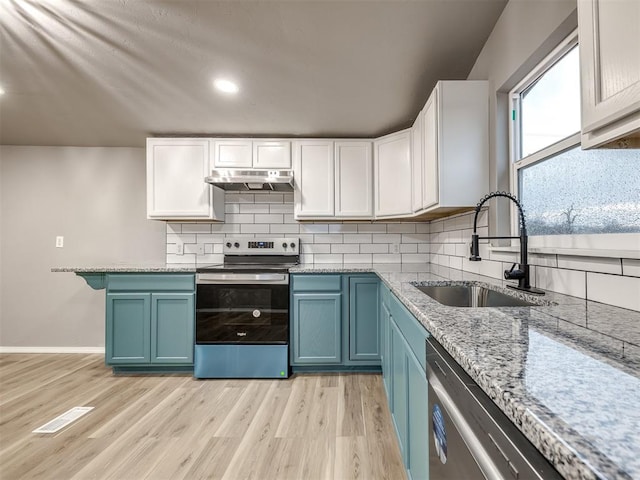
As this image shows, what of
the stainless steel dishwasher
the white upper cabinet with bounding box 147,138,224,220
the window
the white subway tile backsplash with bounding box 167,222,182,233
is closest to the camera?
the stainless steel dishwasher

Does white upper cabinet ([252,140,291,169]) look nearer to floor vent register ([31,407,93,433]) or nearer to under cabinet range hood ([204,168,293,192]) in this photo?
under cabinet range hood ([204,168,293,192])

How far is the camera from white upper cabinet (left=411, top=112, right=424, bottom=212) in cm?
229

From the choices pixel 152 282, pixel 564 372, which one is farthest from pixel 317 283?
pixel 564 372

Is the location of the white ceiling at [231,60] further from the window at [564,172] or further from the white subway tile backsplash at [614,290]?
the white subway tile backsplash at [614,290]

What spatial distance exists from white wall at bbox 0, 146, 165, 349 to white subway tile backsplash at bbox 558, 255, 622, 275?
3393 millimetres

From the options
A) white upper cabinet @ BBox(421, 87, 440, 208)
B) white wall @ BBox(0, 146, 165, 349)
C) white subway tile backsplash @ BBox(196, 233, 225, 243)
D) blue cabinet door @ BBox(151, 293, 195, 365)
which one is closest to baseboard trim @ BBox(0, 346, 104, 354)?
white wall @ BBox(0, 146, 165, 349)

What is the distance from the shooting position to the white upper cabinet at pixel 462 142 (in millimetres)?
1836

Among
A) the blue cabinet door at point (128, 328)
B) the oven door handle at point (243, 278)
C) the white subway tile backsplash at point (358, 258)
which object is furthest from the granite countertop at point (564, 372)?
the blue cabinet door at point (128, 328)

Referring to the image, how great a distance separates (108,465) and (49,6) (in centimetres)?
228

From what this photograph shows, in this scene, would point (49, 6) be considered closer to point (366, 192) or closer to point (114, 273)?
point (114, 273)

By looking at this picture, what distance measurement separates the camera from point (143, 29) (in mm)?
1646

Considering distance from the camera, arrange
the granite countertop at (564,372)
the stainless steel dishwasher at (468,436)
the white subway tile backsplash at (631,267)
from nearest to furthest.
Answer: the granite countertop at (564,372)
the stainless steel dishwasher at (468,436)
the white subway tile backsplash at (631,267)

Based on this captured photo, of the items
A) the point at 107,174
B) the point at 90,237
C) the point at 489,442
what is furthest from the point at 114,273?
the point at 489,442

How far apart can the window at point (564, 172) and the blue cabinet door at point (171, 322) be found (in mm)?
2515
